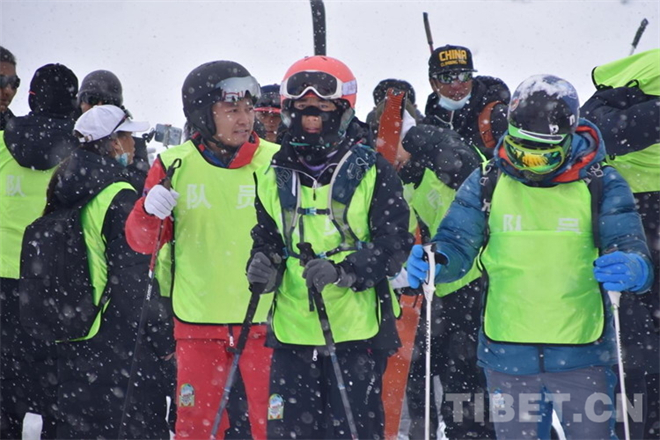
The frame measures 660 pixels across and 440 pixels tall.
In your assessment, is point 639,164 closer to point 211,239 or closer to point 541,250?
point 541,250

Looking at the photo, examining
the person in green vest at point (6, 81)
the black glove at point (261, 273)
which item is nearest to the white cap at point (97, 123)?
the black glove at point (261, 273)

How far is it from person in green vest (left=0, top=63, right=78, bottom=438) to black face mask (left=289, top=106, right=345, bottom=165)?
2.61 metres

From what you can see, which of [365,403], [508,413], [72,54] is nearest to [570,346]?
[508,413]

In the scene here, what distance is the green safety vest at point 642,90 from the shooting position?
5.50 m

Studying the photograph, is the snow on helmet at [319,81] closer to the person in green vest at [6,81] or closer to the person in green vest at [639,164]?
the person in green vest at [639,164]

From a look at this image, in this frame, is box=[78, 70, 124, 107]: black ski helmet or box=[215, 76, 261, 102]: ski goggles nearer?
box=[215, 76, 261, 102]: ski goggles

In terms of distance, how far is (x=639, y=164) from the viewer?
5.65 meters

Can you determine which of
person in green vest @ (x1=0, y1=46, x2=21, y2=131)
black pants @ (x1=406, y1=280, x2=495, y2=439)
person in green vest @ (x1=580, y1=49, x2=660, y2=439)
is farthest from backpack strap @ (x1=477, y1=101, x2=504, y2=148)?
person in green vest @ (x1=0, y1=46, x2=21, y2=131)

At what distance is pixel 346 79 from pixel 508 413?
196cm

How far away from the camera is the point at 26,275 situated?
588cm

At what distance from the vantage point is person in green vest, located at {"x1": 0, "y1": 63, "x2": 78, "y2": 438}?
677 centimetres

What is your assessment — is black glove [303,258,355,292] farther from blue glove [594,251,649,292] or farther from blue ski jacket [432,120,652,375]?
blue glove [594,251,649,292]

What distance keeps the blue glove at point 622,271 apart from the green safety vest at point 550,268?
207 millimetres

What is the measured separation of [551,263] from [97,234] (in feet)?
9.35
